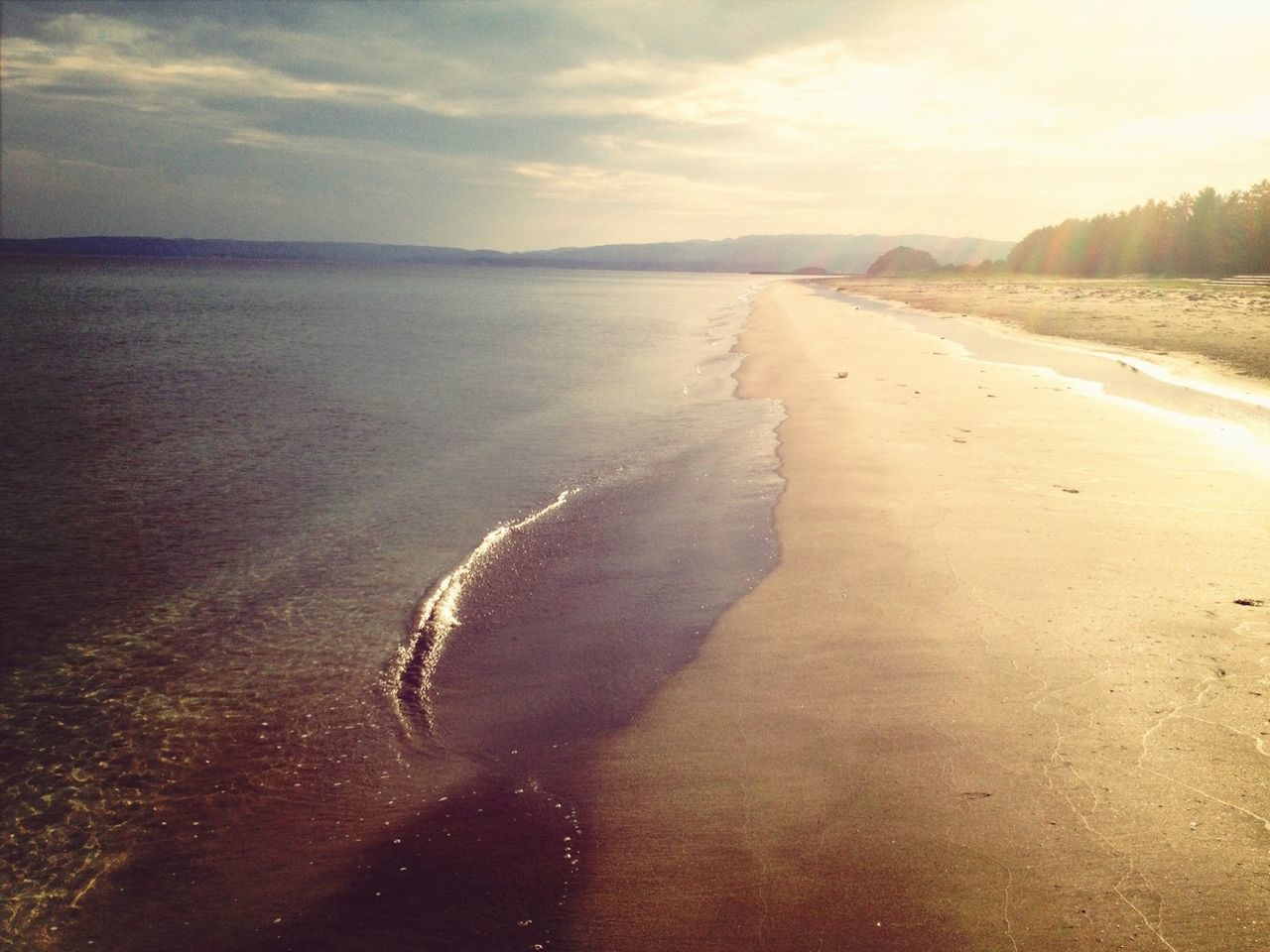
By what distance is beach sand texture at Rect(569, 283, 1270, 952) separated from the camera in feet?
12.0

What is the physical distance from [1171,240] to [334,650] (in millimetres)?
108117

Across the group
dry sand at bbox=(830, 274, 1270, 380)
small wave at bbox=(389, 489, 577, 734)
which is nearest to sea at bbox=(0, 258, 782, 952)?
small wave at bbox=(389, 489, 577, 734)

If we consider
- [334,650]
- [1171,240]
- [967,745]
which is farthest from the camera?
[1171,240]

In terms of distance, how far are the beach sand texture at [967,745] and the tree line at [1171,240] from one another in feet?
285

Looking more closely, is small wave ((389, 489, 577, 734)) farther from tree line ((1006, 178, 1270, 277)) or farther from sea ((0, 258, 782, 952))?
tree line ((1006, 178, 1270, 277))

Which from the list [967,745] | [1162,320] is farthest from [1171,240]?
[967,745]

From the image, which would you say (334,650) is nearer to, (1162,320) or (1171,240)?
(1162,320)

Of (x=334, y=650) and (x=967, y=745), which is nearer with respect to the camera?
(x=967, y=745)

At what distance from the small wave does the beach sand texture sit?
169cm

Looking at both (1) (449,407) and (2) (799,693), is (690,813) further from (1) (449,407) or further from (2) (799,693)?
(1) (449,407)

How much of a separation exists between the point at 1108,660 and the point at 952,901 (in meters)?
2.92

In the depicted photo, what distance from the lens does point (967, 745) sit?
4.89 metres

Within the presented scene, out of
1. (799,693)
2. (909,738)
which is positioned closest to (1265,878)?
(909,738)

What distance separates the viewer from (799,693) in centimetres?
570
